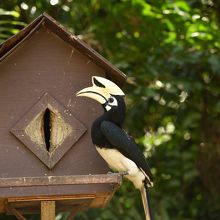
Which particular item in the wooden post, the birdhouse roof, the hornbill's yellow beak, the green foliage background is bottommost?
the green foliage background

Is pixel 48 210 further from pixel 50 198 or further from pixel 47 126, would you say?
pixel 47 126

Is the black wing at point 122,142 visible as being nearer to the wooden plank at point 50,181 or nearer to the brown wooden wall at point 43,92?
the brown wooden wall at point 43,92

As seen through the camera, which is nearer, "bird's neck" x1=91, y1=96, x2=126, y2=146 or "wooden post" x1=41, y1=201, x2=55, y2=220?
"bird's neck" x1=91, y1=96, x2=126, y2=146

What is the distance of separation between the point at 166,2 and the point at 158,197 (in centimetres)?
147

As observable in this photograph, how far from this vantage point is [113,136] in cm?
364

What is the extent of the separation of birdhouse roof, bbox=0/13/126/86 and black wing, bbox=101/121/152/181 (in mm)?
319

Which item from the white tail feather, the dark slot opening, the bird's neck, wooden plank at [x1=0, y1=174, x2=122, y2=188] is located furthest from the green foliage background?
wooden plank at [x1=0, y1=174, x2=122, y2=188]

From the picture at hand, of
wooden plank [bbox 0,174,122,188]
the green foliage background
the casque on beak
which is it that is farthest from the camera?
the green foliage background

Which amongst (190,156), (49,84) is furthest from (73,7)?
(49,84)

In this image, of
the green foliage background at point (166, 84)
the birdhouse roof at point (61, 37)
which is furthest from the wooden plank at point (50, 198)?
the green foliage background at point (166, 84)

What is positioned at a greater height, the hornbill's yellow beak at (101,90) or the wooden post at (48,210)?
the hornbill's yellow beak at (101,90)

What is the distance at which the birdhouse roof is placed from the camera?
3.73 metres

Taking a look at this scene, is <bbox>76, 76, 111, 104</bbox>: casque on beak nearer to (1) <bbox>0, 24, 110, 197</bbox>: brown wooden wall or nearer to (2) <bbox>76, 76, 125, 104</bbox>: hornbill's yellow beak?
(2) <bbox>76, 76, 125, 104</bbox>: hornbill's yellow beak

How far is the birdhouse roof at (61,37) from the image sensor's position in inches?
147
